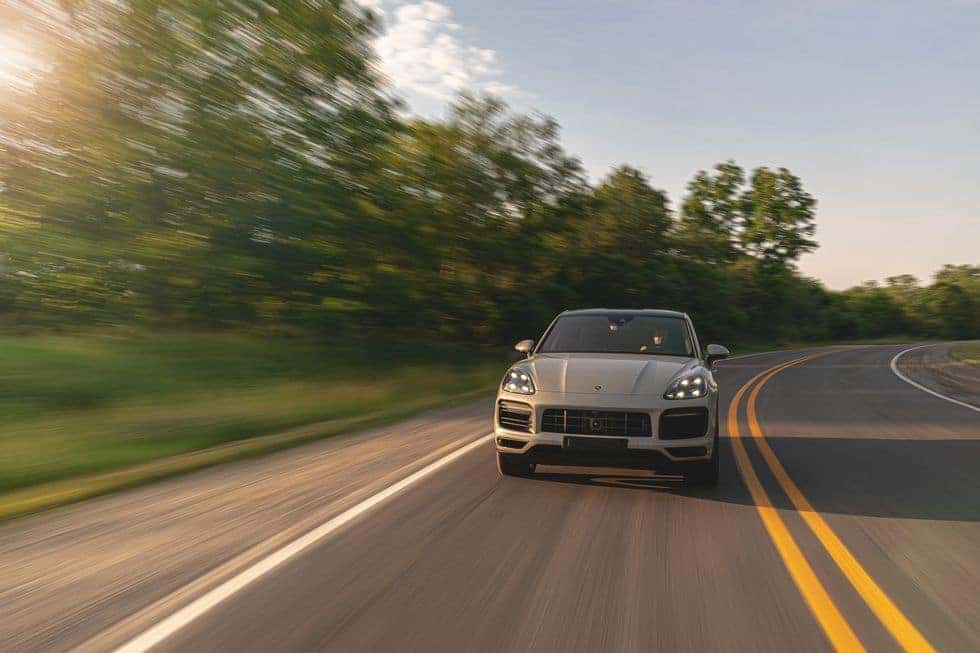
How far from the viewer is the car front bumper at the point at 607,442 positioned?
259 inches

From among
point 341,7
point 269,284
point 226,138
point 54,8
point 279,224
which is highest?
point 341,7

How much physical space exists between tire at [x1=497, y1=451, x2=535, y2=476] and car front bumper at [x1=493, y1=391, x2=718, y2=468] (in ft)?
0.61

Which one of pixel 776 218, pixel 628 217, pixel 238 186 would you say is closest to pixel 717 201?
pixel 776 218

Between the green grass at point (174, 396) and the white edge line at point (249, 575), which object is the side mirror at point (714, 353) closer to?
the white edge line at point (249, 575)

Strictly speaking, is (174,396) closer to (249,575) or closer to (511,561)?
(249,575)

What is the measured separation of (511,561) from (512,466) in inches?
94.1

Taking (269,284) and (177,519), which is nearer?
(177,519)

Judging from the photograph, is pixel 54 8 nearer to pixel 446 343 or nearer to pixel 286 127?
pixel 286 127

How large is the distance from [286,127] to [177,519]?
16.4 meters

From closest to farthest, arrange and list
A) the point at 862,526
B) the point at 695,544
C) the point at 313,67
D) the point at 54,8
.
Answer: the point at 695,544 → the point at 862,526 → the point at 54,8 → the point at 313,67

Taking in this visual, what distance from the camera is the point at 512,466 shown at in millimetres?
7418

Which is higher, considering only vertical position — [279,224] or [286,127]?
[286,127]

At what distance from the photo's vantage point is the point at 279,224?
20344 mm

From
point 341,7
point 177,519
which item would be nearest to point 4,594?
point 177,519
